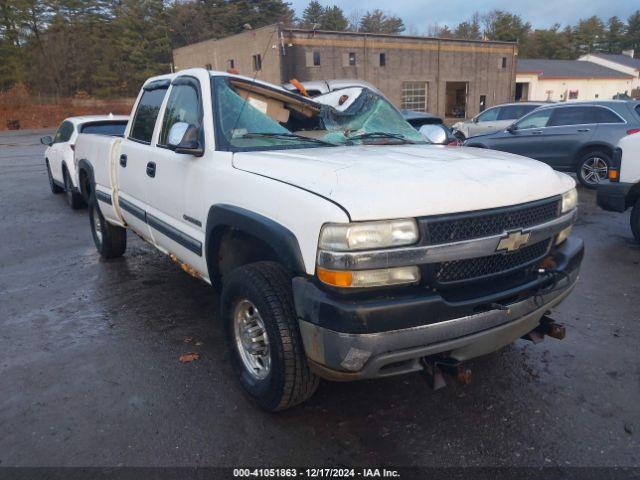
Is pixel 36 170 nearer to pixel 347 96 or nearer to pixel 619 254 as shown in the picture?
pixel 347 96

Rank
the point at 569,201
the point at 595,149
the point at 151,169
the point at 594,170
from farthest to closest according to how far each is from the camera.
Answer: the point at 594,170, the point at 595,149, the point at 151,169, the point at 569,201

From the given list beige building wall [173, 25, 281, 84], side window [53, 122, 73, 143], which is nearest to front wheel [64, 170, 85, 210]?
side window [53, 122, 73, 143]

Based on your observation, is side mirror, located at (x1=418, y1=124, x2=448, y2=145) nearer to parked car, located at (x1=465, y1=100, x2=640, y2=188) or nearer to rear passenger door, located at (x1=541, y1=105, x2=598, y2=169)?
parked car, located at (x1=465, y1=100, x2=640, y2=188)

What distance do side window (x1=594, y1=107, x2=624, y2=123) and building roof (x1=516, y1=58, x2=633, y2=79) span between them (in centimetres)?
4778

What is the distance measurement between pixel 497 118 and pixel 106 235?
42.2 feet

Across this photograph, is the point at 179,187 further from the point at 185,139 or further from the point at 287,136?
the point at 287,136

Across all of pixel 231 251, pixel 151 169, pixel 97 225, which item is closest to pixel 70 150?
pixel 97 225

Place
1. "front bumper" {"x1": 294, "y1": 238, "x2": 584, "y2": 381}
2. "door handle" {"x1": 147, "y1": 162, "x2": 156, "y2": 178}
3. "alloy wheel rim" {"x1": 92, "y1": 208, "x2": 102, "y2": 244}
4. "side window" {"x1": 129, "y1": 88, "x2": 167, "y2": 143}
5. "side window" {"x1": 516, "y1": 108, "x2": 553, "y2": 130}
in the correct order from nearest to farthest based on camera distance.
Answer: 1. "front bumper" {"x1": 294, "y1": 238, "x2": 584, "y2": 381}
2. "door handle" {"x1": 147, "y1": 162, "x2": 156, "y2": 178}
3. "side window" {"x1": 129, "y1": 88, "x2": 167, "y2": 143}
4. "alloy wheel rim" {"x1": 92, "y1": 208, "x2": 102, "y2": 244}
5. "side window" {"x1": 516, "y1": 108, "x2": 553, "y2": 130}

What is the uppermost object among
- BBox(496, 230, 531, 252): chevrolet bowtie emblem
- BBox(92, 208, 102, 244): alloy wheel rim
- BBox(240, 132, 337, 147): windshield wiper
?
BBox(240, 132, 337, 147): windshield wiper

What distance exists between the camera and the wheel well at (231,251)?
10.0 feet

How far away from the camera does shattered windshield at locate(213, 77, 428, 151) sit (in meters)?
3.42

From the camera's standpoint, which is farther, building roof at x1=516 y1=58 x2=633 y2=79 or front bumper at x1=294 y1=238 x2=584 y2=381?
building roof at x1=516 y1=58 x2=633 y2=79

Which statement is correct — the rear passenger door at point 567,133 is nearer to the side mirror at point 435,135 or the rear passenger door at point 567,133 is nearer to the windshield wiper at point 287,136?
the side mirror at point 435,135

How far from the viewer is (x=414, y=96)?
152 ft
